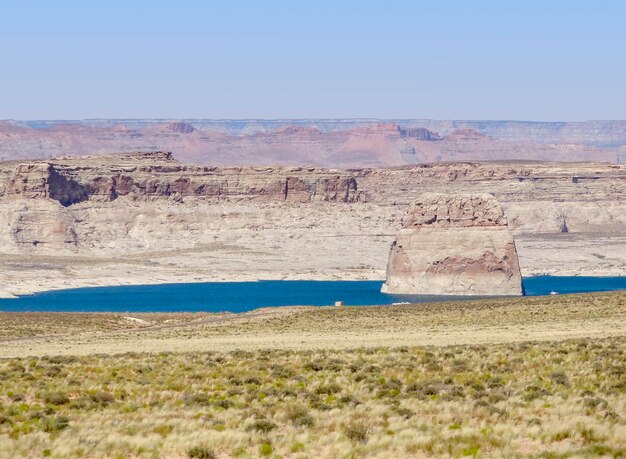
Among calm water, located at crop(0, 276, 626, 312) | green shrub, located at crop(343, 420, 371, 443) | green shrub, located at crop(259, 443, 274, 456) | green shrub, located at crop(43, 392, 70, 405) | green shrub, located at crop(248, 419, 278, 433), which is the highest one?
green shrub, located at crop(343, 420, 371, 443)

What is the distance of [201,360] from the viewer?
34750mm

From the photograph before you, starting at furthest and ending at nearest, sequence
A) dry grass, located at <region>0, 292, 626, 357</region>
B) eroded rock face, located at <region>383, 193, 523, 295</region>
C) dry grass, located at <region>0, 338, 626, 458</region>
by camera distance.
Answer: eroded rock face, located at <region>383, 193, 523, 295</region> → dry grass, located at <region>0, 292, 626, 357</region> → dry grass, located at <region>0, 338, 626, 458</region>

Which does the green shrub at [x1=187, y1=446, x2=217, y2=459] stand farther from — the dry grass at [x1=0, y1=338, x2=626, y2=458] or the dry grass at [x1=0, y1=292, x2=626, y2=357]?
the dry grass at [x1=0, y1=292, x2=626, y2=357]

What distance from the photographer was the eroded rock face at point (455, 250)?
12075cm

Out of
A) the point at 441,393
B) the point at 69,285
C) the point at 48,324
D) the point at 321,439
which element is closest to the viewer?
the point at 321,439

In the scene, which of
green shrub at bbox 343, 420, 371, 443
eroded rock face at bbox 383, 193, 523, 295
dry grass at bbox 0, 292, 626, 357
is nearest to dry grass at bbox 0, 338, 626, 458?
green shrub at bbox 343, 420, 371, 443

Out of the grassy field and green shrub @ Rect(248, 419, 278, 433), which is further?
green shrub @ Rect(248, 419, 278, 433)

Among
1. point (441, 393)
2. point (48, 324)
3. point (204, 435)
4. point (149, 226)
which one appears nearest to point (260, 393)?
point (441, 393)

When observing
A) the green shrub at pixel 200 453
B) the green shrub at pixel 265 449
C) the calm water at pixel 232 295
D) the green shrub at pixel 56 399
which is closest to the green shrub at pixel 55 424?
the green shrub at pixel 56 399

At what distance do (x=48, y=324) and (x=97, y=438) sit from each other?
44.7m

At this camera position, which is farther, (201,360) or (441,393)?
(201,360)

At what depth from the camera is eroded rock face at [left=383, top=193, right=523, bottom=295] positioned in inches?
4754

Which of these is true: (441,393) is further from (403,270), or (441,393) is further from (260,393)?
(403,270)

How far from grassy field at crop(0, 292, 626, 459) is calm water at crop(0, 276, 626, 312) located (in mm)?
61738
